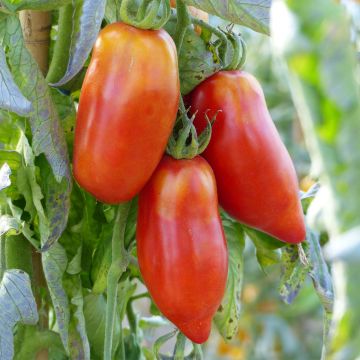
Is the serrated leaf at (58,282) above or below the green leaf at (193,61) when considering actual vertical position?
below

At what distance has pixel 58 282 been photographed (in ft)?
2.59

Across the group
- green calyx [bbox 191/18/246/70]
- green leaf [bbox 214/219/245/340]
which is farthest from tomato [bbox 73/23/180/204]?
green leaf [bbox 214/219/245/340]

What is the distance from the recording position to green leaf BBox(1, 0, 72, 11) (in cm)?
73

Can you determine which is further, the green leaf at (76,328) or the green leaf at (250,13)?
the green leaf at (76,328)

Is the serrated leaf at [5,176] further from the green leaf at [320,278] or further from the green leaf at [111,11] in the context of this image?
the green leaf at [320,278]

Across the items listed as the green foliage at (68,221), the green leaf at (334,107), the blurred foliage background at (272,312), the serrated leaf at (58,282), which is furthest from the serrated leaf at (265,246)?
the blurred foliage background at (272,312)

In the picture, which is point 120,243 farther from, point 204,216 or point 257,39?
point 257,39

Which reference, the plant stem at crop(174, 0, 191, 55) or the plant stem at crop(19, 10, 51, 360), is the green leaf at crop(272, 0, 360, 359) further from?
the plant stem at crop(19, 10, 51, 360)

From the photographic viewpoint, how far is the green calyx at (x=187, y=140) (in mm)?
723

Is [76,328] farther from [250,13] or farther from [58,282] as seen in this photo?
[250,13]

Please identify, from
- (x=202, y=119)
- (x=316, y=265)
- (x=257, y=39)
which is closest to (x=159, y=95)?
(x=202, y=119)

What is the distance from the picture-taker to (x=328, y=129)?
1.13 ft

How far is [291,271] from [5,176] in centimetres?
34

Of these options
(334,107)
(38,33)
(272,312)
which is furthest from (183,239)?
(272,312)
